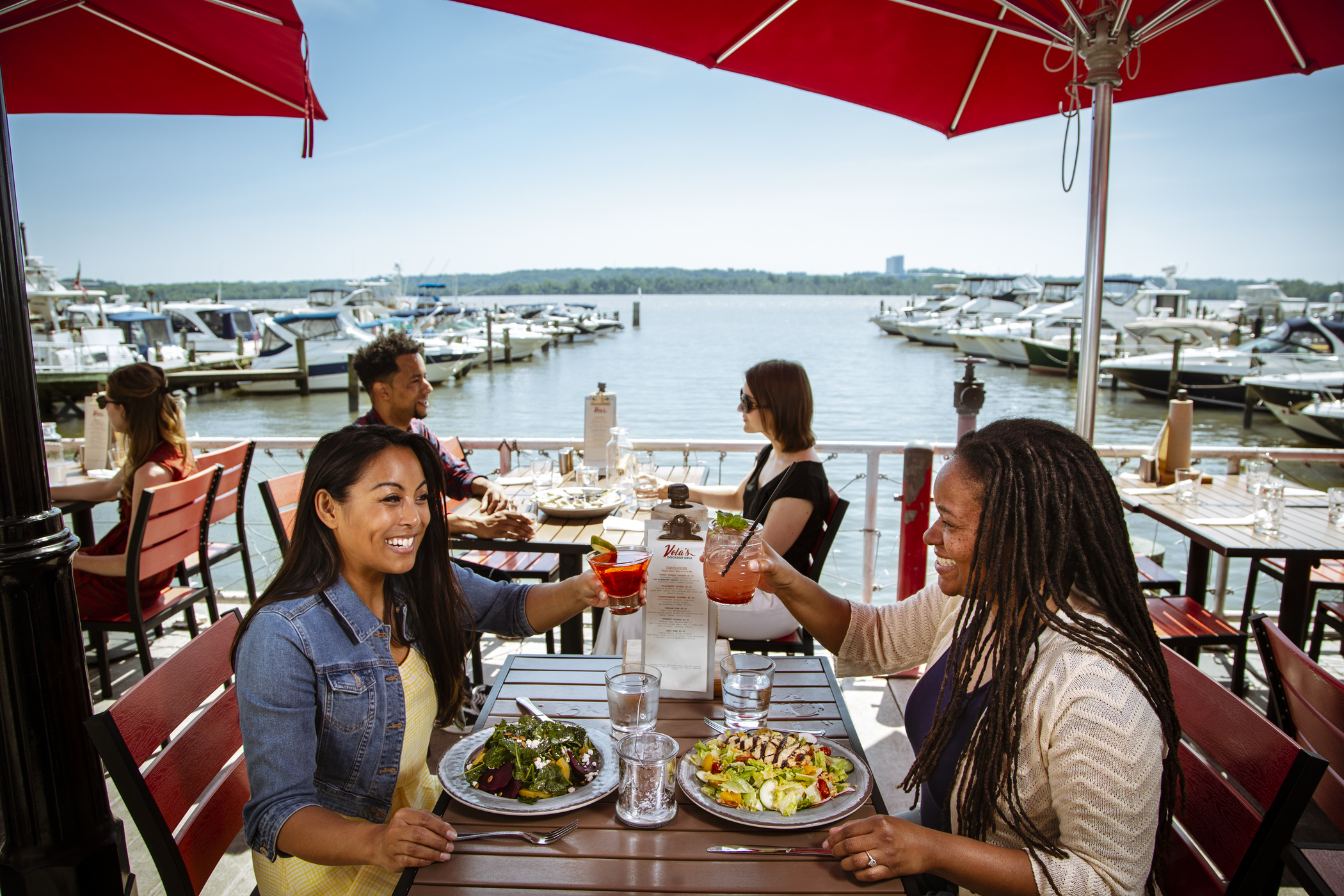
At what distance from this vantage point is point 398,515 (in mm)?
1525

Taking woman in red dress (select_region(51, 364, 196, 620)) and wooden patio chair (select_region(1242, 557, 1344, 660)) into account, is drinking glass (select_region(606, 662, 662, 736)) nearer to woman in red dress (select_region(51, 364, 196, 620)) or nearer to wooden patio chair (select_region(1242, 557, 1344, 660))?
woman in red dress (select_region(51, 364, 196, 620))

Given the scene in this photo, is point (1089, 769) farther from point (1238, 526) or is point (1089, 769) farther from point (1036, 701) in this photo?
point (1238, 526)

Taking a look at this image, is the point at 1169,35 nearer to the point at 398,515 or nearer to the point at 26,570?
the point at 398,515

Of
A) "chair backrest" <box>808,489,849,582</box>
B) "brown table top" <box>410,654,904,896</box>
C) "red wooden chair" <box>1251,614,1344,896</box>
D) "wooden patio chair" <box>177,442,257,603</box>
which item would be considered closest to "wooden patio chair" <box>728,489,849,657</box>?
"chair backrest" <box>808,489,849,582</box>

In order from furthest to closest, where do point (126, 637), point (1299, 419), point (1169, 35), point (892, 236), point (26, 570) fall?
point (892, 236), point (1299, 419), point (126, 637), point (1169, 35), point (26, 570)

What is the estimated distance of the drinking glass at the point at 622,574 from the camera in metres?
1.58

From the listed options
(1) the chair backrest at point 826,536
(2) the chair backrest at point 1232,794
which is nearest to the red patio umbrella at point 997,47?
(1) the chair backrest at point 826,536

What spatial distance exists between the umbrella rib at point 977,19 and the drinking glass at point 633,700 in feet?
7.29

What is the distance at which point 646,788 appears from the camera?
1.24m

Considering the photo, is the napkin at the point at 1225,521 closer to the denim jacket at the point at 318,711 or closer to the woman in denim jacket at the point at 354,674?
the woman in denim jacket at the point at 354,674

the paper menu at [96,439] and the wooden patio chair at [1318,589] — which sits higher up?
the paper menu at [96,439]

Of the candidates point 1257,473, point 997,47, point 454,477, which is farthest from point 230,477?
point 1257,473

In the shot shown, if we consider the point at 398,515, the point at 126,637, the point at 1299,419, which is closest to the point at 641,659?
the point at 398,515

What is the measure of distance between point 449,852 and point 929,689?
0.88m
